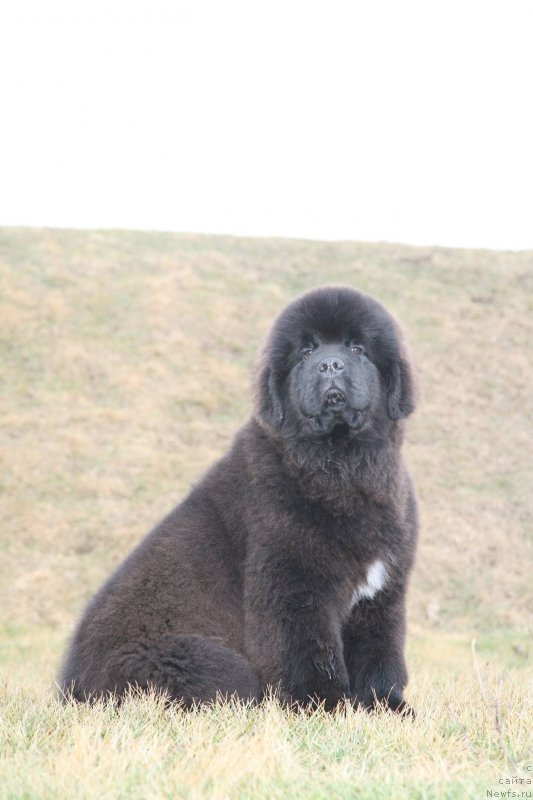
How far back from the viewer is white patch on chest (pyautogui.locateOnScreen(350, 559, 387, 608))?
4441 millimetres

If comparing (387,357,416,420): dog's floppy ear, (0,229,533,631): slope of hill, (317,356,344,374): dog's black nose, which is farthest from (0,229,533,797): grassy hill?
(317,356,344,374): dog's black nose

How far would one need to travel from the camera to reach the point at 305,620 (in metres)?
4.24

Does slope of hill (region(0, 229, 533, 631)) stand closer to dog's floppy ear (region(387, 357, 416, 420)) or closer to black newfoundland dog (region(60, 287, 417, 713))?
black newfoundland dog (region(60, 287, 417, 713))

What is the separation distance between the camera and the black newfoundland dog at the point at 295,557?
4.29 m

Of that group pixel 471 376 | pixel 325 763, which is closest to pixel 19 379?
pixel 471 376

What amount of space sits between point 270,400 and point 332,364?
44 cm

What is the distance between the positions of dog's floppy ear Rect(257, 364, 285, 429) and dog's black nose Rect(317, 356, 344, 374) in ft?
1.09

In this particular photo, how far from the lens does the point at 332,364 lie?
14.4ft

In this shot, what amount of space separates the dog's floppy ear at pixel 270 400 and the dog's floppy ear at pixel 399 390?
21.7 inches

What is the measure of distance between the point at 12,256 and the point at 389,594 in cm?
2599

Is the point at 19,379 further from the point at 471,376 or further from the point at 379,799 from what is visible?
the point at 379,799

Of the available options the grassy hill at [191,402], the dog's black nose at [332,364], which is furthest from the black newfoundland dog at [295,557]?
the grassy hill at [191,402]

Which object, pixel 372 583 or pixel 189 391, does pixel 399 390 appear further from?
pixel 189 391

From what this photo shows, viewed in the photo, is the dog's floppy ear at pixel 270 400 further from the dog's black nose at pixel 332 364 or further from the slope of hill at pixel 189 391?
the slope of hill at pixel 189 391
